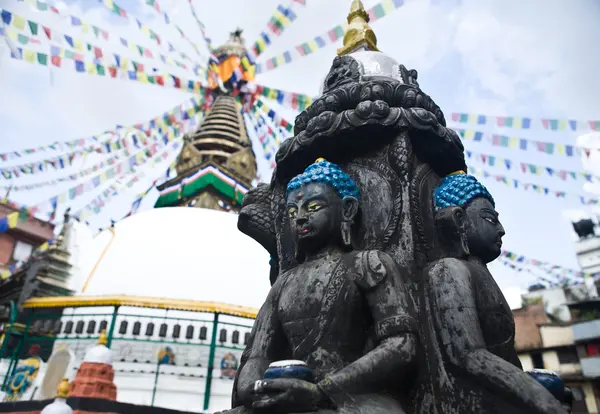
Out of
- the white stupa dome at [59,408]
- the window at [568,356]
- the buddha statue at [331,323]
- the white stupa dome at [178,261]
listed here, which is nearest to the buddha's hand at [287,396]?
the buddha statue at [331,323]

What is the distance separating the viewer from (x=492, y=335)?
2.58 meters

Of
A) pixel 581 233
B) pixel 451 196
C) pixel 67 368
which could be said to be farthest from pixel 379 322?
pixel 581 233

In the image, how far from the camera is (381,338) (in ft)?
7.81

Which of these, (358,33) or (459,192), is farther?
(358,33)

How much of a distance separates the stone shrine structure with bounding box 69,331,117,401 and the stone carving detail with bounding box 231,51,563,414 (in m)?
9.24

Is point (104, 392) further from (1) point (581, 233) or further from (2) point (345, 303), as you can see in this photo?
(1) point (581, 233)

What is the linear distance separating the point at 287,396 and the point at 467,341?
1033 mm

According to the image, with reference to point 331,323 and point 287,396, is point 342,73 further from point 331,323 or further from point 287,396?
point 287,396

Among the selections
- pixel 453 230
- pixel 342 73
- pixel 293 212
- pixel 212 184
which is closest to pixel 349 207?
pixel 293 212

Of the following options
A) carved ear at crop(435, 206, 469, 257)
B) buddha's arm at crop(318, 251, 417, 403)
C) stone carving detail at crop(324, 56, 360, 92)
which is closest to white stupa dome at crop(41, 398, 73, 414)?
stone carving detail at crop(324, 56, 360, 92)

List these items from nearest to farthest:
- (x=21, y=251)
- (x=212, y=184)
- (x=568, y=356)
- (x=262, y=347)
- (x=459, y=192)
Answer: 1. (x=262, y=347)
2. (x=459, y=192)
3. (x=568, y=356)
4. (x=21, y=251)
5. (x=212, y=184)

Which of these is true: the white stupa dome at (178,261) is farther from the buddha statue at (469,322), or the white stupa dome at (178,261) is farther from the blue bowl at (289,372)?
the blue bowl at (289,372)

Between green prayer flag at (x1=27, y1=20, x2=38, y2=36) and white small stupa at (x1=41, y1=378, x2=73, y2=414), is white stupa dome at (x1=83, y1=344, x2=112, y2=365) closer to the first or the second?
white small stupa at (x1=41, y1=378, x2=73, y2=414)

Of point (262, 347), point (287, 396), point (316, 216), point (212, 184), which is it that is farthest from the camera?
point (212, 184)
